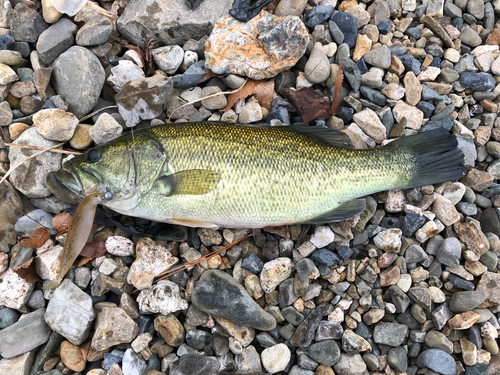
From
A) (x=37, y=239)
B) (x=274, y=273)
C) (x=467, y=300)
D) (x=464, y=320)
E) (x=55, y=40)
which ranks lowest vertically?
(x=464, y=320)

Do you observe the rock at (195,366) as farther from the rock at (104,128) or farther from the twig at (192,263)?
the rock at (104,128)

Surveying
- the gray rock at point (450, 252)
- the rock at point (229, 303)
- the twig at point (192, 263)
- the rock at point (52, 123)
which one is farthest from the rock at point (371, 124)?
the rock at point (52, 123)

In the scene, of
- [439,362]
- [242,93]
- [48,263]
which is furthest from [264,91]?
[439,362]

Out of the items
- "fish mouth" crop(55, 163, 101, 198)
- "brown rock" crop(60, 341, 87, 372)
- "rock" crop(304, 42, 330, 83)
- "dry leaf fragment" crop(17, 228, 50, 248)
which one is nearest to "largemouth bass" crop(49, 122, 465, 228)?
"fish mouth" crop(55, 163, 101, 198)

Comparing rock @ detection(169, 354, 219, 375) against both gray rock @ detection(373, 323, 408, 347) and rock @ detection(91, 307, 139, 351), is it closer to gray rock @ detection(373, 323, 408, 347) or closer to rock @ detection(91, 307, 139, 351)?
rock @ detection(91, 307, 139, 351)

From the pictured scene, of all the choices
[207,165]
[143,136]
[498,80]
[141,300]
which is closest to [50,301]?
[141,300]

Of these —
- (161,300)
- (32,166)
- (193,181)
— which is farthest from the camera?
(32,166)

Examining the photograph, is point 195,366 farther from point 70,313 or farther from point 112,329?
point 70,313

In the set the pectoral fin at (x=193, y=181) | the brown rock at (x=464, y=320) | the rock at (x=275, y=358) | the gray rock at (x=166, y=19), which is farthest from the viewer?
the gray rock at (x=166, y=19)
